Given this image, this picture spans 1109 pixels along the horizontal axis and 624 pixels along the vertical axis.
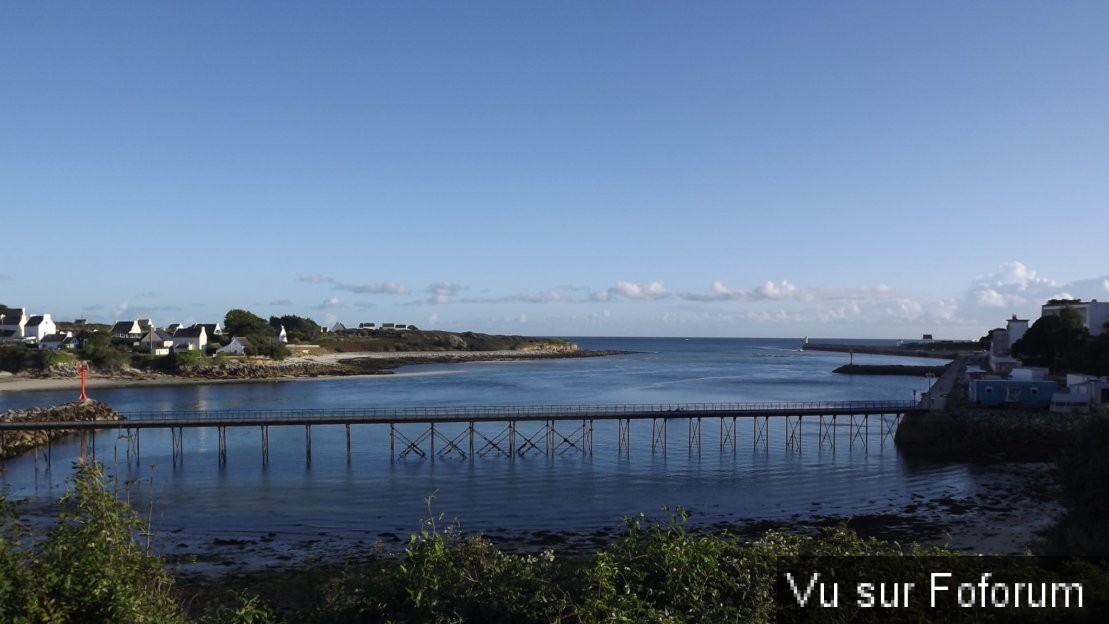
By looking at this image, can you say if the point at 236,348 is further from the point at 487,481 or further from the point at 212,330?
the point at 487,481

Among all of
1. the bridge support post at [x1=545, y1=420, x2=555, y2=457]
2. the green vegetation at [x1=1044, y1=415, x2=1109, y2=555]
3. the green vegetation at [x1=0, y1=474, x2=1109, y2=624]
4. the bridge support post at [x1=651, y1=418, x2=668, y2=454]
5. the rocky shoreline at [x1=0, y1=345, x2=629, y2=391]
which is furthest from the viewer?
the rocky shoreline at [x1=0, y1=345, x2=629, y2=391]

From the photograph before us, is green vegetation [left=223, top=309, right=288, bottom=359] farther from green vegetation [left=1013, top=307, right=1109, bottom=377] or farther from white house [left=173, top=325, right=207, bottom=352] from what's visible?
green vegetation [left=1013, top=307, right=1109, bottom=377]

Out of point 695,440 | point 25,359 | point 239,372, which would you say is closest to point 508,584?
point 695,440

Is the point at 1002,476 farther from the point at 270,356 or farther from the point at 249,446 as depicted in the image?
the point at 270,356

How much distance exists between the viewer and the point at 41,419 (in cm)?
3750

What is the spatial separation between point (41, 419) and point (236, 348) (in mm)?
52444

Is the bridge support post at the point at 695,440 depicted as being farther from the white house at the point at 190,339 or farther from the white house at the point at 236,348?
the white house at the point at 190,339

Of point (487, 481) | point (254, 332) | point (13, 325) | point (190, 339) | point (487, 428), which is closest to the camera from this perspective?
point (487, 481)

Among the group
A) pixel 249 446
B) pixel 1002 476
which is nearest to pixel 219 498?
pixel 249 446

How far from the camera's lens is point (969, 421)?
116 feet

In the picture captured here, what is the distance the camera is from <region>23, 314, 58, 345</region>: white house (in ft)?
274

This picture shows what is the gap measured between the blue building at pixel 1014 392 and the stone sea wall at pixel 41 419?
4611cm

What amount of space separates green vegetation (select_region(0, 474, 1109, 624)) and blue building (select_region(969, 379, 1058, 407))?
3506cm

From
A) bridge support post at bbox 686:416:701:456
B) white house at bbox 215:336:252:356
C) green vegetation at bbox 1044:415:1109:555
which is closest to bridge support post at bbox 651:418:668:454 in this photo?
bridge support post at bbox 686:416:701:456
